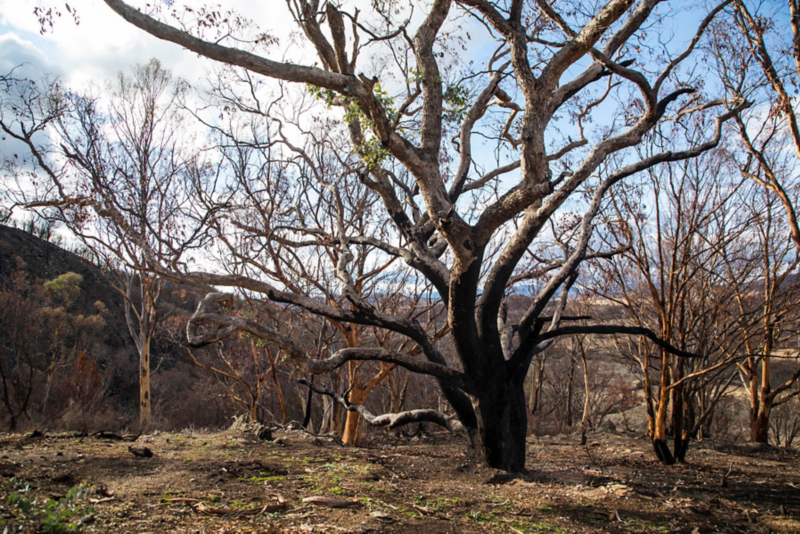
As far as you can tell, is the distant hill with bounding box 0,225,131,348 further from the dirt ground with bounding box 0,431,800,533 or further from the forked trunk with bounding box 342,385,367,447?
the dirt ground with bounding box 0,431,800,533

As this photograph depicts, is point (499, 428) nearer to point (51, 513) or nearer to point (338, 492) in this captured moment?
point (338, 492)

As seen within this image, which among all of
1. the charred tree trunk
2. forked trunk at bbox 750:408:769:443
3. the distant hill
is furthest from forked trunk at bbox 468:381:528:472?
the distant hill

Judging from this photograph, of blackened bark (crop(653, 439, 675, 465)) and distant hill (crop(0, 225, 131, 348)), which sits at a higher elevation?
distant hill (crop(0, 225, 131, 348))

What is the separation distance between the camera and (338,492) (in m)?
3.51

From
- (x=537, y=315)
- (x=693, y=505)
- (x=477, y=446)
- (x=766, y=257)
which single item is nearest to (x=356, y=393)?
(x=477, y=446)

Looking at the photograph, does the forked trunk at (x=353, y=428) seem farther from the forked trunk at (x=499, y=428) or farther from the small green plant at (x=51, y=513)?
the small green plant at (x=51, y=513)

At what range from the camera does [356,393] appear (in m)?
8.94

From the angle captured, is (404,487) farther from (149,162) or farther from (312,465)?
(149,162)

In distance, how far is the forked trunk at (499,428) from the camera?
16.6 feet

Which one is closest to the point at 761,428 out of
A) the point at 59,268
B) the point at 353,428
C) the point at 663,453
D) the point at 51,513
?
the point at 663,453

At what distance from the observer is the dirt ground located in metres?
2.71

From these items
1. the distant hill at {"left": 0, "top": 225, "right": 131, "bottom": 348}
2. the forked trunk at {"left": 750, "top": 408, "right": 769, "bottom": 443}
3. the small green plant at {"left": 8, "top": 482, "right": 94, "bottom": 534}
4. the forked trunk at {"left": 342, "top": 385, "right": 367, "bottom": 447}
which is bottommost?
the forked trunk at {"left": 342, "top": 385, "right": 367, "bottom": 447}

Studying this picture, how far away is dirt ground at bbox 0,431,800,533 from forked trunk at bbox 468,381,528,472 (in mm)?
207

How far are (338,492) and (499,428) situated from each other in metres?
2.22
